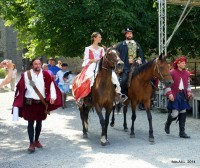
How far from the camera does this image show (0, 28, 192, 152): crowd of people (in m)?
6.72

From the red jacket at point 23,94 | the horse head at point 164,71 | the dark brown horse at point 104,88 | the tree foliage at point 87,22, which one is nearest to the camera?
the red jacket at point 23,94

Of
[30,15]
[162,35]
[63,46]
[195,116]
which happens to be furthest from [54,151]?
[30,15]

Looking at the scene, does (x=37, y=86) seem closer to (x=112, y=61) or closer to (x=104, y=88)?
(x=104, y=88)

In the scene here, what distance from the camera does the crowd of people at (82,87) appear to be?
6719mm

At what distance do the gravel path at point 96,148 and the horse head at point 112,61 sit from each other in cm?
162

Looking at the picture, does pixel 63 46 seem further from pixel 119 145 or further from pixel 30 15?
pixel 119 145

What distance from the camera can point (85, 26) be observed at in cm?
1311

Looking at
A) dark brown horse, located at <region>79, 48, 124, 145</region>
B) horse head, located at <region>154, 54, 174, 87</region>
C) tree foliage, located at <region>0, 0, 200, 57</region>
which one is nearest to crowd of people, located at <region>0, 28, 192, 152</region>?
dark brown horse, located at <region>79, 48, 124, 145</region>

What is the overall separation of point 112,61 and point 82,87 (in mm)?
993

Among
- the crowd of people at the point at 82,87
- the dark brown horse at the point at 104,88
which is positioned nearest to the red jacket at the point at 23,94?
the crowd of people at the point at 82,87

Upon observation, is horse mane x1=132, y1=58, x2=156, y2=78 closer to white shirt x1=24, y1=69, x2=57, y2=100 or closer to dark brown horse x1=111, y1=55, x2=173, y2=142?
dark brown horse x1=111, y1=55, x2=173, y2=142

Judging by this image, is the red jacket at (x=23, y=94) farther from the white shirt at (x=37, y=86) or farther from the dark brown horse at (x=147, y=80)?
the dark brown horse at (x=147, y=80)

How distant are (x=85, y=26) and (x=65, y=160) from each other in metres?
7.85

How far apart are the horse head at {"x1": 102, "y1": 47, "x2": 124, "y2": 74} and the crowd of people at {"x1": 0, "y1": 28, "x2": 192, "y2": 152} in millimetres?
337
